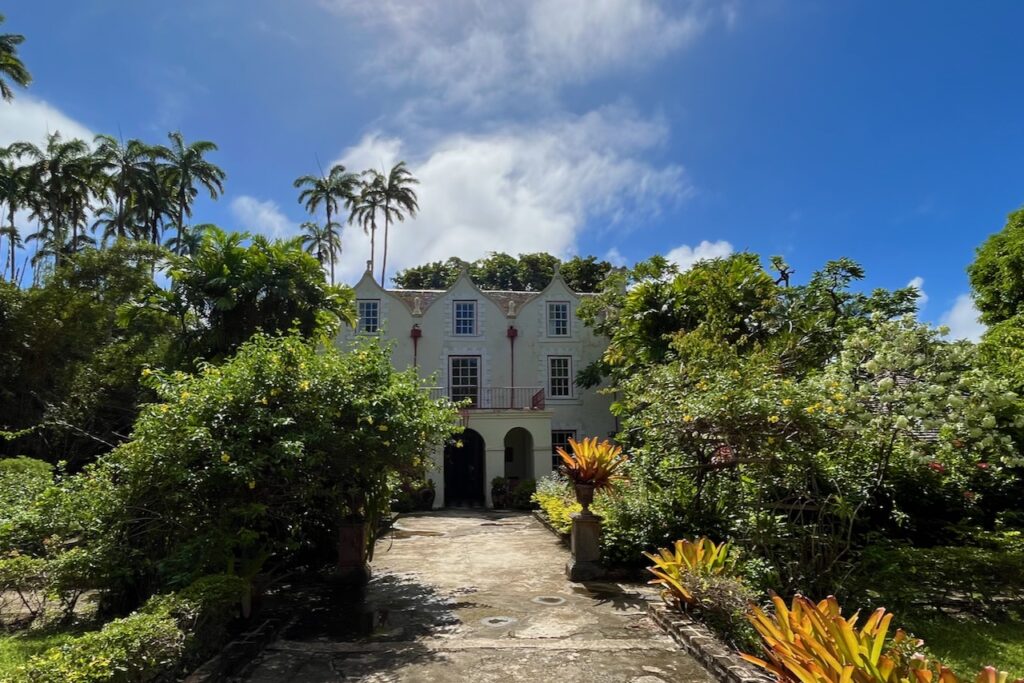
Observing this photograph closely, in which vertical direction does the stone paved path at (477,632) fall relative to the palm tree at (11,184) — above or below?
below

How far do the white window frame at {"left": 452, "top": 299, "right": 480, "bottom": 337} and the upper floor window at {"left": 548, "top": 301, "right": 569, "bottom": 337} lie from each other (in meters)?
2.87

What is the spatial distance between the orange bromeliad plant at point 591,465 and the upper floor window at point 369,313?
16.3 m

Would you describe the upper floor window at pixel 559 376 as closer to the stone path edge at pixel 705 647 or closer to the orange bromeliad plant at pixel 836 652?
the stone path edge at pixel 705 647

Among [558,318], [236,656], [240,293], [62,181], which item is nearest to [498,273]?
[558,318]

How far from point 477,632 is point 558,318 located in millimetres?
19231

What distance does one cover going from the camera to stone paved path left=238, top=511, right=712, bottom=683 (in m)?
5.41

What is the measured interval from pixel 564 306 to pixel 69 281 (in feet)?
53.8

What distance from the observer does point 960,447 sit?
758 centimetres

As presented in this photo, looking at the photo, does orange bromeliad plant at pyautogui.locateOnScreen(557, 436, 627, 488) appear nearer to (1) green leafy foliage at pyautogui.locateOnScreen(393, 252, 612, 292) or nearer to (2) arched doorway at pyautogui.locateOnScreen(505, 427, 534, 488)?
(2) arched doorway at pyautogui.locateOnScreen(505, 427, 534, 488)

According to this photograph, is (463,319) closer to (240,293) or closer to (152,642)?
(240,293)

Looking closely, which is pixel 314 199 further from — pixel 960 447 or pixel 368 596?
pixel 960 447

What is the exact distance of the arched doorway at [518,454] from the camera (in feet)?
79.9

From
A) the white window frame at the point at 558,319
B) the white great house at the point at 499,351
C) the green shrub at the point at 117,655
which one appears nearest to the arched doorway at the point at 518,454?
the white great house at the point at 499,351

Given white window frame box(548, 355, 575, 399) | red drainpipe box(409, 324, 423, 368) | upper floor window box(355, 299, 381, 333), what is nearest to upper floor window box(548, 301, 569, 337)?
white window frame box(548, 355, 575, 399)
